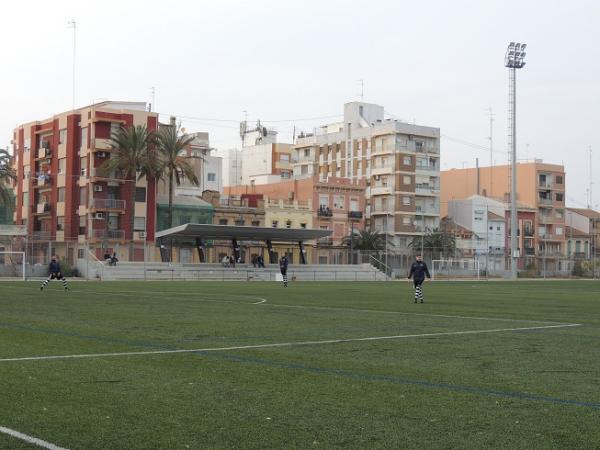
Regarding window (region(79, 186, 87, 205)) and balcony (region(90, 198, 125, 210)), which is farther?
window (region(79, 186, 87, 205))

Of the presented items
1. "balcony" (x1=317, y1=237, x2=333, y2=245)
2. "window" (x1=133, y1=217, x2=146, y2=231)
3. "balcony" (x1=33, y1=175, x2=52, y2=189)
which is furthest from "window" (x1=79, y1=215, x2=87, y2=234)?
"balcony" (x1=317, y1=237, x2=333, y2=245)

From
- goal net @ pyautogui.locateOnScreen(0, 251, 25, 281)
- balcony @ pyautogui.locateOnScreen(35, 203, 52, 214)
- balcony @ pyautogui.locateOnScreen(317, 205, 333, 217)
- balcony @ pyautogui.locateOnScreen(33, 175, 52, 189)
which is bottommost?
goal net @ pyautogui.locateOnScreen(0, 251, 25, 281)

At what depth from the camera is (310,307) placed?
31.1 metres

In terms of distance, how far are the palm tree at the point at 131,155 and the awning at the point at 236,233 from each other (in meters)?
12.0

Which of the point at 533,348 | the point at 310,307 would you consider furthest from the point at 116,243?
the point at 533,348

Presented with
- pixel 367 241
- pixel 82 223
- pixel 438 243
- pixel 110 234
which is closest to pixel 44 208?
pixel 82 223

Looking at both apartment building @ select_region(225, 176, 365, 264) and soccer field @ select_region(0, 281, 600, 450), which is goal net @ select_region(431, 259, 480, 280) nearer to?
apartment building @ select_region(225, 176, 365, 264)

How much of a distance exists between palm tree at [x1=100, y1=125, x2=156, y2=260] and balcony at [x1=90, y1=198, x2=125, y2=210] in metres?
1.05

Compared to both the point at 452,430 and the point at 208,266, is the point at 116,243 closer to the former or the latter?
the point at 208,266

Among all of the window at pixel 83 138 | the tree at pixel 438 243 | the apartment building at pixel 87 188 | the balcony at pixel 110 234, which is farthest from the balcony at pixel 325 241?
the window at pixel 83 138

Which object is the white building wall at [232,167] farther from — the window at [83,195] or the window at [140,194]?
the window at [83,195]

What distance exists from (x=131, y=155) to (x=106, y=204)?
249 inches

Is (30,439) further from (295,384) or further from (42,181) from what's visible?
(42,181)

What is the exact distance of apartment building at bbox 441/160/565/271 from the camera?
13100 cm
